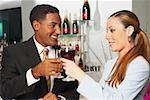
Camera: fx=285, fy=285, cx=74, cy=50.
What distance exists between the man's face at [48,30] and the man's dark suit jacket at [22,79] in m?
0.07

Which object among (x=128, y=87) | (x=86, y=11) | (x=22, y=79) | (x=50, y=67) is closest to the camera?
(x=128, y=87)

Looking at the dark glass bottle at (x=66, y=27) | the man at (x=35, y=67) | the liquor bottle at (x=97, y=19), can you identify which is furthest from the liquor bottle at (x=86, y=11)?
the man at (x=35, y=67)

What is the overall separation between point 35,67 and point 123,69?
0.46m

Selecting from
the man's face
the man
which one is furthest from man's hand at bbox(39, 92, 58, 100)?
the man's face

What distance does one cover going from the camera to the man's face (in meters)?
1.78

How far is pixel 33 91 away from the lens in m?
1.64

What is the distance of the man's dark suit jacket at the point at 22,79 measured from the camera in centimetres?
155

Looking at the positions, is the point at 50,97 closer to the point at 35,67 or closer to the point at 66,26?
the point at 35,67

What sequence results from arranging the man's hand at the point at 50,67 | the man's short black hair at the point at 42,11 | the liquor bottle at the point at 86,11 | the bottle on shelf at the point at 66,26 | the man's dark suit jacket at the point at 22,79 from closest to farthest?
1. the man's hand at the point at 50,67
2. the man's dark suit jacket at the point at 22,79
3. the man's short black hair at the point at 42,11
4. the liquor bottle at the point at 86,11
5. the bottle on shelf at the point at 66,26

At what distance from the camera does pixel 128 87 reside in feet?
4.34

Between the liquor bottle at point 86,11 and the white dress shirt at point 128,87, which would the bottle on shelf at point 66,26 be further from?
the white dress shirt at point 128,87

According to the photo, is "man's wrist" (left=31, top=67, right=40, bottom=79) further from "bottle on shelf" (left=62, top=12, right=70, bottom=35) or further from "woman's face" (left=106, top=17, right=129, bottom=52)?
"bottle on shelf" (left=62, top=12, right=70, bottom=35)

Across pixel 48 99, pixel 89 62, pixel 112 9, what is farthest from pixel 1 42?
pixel 48 99

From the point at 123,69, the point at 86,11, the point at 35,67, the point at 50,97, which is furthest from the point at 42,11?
the point at 86,11
